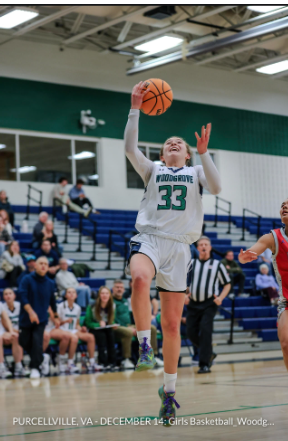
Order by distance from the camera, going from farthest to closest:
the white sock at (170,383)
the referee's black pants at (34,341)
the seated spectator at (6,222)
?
the seated spectator at (6,222), the referee's black pants at (34,341), the white sock at (170,383)

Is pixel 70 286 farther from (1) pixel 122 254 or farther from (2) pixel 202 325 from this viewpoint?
(1) pixel 122 254

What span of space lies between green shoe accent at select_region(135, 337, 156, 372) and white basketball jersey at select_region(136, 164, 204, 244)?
820mm

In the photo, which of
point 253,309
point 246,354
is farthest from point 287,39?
point 246,354

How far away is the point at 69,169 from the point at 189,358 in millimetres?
8409

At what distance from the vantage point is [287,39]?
18.5 m

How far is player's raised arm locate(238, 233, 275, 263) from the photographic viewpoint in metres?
4.45

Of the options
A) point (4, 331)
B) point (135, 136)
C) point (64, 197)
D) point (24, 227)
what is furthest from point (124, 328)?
point (64, 197)

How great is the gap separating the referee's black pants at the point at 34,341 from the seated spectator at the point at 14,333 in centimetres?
33

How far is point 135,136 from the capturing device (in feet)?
14.5

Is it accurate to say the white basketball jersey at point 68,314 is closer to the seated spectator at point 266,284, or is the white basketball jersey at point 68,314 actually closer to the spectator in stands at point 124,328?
the spectator in stands at point 124,328

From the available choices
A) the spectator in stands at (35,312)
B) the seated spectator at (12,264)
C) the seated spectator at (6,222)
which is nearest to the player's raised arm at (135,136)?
the spectator in stands at (35,312)

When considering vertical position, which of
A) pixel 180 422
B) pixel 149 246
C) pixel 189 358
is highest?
pixel 149 246

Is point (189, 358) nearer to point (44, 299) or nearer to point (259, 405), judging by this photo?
point (44, 299)

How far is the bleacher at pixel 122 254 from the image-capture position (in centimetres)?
1423
